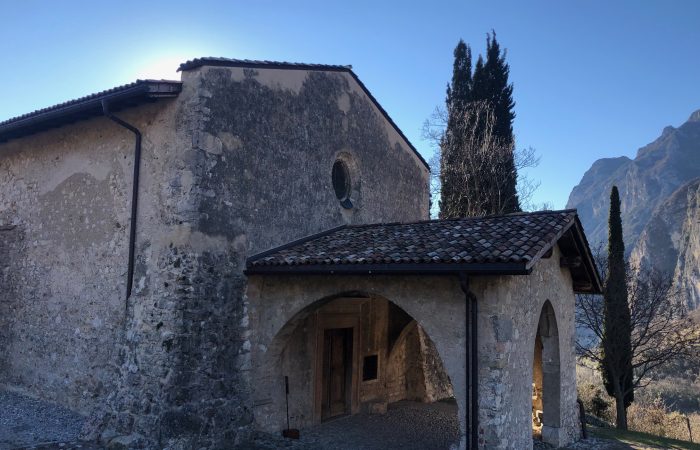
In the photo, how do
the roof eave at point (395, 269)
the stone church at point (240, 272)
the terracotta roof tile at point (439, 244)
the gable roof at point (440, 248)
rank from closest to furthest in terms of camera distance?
the roof eave at point (395, 269), the gable roof at point (440, 248), the terracotta roof tile at point (439, 244), the stone church at point (240, 272)

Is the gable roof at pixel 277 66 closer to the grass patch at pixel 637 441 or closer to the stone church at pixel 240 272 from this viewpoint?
the stone church at pixel 240 272

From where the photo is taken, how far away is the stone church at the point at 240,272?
7.24m

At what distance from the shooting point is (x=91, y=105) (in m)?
8.45

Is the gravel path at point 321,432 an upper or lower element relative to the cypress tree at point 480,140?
lower

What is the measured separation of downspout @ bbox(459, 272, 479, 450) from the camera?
22.2 feet

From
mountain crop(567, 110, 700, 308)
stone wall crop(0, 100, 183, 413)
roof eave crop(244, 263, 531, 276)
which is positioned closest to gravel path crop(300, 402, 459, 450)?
roof eave crop(244, 263, 531, 276)

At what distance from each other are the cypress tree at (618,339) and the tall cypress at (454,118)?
8.30 m

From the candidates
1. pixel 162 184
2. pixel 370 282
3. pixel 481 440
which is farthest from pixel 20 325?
pixel 481 440

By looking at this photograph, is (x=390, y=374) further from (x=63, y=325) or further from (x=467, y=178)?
(x=467, y=178)

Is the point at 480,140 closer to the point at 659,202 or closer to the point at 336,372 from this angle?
the point at 336,372

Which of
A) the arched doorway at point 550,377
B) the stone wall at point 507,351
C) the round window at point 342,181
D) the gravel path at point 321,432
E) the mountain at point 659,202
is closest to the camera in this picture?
the stone wall at point 507,351

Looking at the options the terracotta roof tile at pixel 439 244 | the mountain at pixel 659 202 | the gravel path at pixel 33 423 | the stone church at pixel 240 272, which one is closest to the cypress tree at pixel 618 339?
the stone church at pixel 240 272

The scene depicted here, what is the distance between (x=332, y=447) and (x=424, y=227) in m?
3.87

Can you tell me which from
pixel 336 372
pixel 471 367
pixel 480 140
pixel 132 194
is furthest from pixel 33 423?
pixel 480 140
